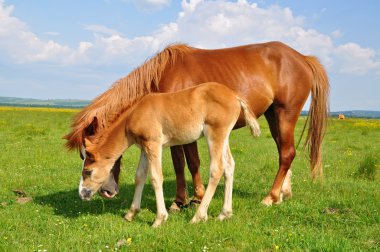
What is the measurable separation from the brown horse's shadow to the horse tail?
1.33m

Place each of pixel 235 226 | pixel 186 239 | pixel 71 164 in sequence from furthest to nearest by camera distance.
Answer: pixel 71 164 < pixel 235 226 < pixel 186 239

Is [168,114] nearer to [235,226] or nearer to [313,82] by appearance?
[235,226]

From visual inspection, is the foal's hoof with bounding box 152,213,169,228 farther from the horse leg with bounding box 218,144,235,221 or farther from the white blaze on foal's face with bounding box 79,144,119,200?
the white blaze on foal's face with bounding box 79,144,119,200

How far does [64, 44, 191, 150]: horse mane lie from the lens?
5.88m

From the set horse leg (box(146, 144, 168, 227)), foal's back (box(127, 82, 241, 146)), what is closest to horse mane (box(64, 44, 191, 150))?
foal's back (box(127, 82, 241, 146))

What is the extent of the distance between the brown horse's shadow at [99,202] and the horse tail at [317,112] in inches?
52.5

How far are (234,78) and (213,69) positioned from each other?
1.30ft

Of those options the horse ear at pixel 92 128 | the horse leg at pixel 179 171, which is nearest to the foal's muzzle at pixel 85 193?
the horse ear at pixel 92 128

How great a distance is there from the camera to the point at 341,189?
7.64 metres

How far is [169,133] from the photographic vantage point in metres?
5.63

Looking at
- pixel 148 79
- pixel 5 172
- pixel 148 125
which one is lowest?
pixel 5 172

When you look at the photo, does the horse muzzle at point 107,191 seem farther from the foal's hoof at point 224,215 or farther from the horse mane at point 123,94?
the foal's hoof at point 224,215

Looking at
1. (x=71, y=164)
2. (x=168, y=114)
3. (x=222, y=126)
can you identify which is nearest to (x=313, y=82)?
(x=222, y=126)

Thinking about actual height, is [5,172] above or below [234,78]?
below
